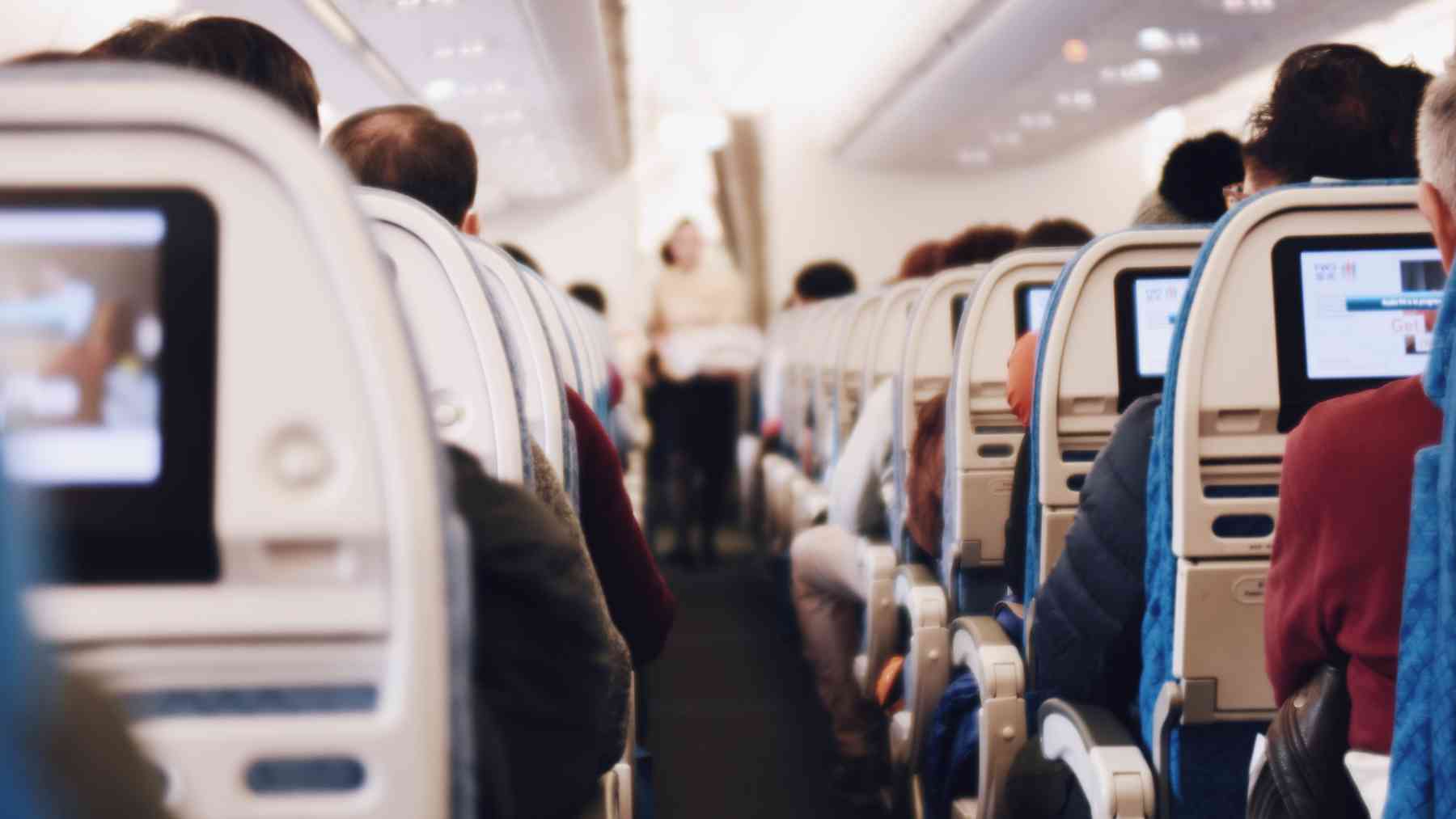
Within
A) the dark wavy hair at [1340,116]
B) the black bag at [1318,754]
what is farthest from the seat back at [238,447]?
the dark wavy hair at [1340,116]

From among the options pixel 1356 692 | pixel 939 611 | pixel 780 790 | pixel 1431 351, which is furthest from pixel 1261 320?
pixel 780 790

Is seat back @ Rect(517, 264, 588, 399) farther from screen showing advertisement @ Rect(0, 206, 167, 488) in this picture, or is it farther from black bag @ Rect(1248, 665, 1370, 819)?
screen showing advertisement @ Rect(0, 206, 167, 488)

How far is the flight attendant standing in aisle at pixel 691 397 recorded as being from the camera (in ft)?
27.9

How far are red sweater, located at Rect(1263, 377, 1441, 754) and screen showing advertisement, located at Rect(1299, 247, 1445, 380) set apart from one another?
0.45m

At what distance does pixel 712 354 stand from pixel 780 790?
4645 millimetres

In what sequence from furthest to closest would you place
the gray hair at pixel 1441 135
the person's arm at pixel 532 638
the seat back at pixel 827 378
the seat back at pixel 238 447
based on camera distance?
the seat back at pixel 827 378, the gray hair at pixel 1441 135, the person's arm at pixel 532 638, the seat back at pixel 238 447

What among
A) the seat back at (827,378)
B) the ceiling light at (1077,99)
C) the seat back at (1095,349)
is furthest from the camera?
the ceiling light at (1077,99)

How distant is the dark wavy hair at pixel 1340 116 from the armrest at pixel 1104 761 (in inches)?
37.7

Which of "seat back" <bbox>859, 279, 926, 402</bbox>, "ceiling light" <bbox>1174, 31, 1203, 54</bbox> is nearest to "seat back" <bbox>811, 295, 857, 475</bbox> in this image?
"seat back" <bbox>859, 279, 926, 402</bbox>

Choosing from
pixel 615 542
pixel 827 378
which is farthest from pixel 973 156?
pixel 615 542

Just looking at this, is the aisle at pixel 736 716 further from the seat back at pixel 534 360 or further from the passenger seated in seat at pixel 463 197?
the seat back at pixel 534 360

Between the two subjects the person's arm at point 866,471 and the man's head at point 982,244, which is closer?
the person's arm at point 866,471

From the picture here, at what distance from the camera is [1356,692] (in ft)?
5.31

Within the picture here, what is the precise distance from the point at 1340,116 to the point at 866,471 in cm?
217
